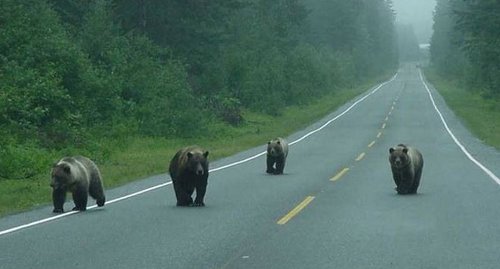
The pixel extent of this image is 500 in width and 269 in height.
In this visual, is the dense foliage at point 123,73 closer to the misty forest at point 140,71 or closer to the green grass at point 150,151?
the misty forest at point 140,71

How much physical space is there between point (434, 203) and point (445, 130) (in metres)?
28.4

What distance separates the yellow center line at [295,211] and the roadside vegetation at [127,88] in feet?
16.3

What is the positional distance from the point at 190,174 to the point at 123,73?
2317 cm

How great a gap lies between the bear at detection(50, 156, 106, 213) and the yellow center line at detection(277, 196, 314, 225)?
11.2 feet

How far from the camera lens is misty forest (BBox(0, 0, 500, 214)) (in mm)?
27328

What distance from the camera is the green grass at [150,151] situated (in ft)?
60.7

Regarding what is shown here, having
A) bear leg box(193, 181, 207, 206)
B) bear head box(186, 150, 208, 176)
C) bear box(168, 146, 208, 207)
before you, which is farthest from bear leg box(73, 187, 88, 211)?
bear leg box(193, 181, 207, 206)

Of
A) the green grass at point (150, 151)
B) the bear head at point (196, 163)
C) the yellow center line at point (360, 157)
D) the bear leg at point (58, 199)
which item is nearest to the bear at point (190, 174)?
the bear head at point (196, 163)

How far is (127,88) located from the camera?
37531 millimetres

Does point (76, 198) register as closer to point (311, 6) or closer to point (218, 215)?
point (218, 215)

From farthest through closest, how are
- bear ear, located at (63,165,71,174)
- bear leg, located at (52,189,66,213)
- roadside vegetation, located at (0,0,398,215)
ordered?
1. roadside vegetation, located at (0,0,398,215)
2. bear leg, located at (52,189,66,213)
3. bear ear, located at (63,165,71,174)

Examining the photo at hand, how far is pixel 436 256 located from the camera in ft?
34.2

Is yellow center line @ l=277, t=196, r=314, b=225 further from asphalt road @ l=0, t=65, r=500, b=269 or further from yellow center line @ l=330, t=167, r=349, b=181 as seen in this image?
yellow center line @ l=330, t=167, r=349, b=181

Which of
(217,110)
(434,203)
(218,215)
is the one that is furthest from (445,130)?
(218,215)
